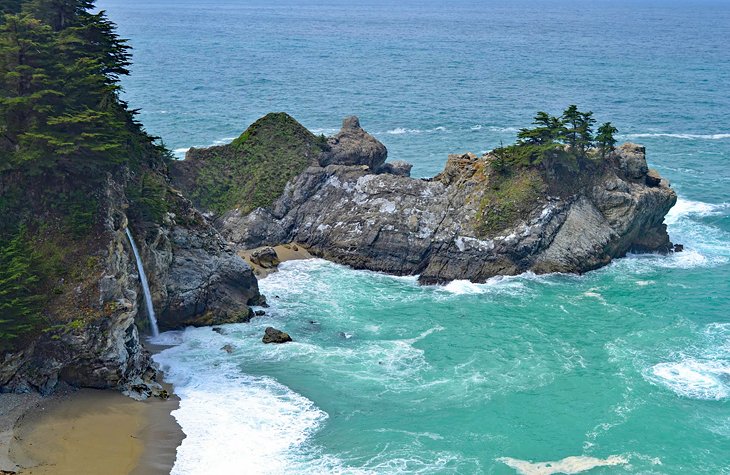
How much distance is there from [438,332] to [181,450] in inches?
791

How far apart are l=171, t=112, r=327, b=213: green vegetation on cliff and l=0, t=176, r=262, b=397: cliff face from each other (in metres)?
14.0

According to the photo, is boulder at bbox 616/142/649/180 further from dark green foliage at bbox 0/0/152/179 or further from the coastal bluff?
dark green foliage at bbox 0/0/152/179

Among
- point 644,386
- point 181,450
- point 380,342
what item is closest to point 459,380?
point 380,342

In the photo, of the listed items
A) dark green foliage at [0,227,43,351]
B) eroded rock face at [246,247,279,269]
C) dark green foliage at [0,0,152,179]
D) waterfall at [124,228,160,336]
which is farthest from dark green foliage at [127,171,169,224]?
eroded rock face at [246,247,279,269]

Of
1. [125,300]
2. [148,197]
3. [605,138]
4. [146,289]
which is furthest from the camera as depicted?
[605,138]

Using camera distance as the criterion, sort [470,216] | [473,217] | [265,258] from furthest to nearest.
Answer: [470,216]
[473,217]
[265,258]

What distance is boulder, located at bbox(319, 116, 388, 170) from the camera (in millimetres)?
73938

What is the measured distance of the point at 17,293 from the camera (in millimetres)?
41875

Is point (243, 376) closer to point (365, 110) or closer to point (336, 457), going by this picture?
point (336, 457)

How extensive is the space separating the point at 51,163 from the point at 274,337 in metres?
16.5

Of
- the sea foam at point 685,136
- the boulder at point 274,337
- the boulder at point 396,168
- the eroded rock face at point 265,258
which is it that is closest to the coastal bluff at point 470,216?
the eroded rock face at point 265,258

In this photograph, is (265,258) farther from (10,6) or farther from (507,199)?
(10,6)

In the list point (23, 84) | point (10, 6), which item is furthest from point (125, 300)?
point (10, 6)

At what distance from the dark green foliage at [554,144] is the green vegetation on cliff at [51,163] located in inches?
1236
